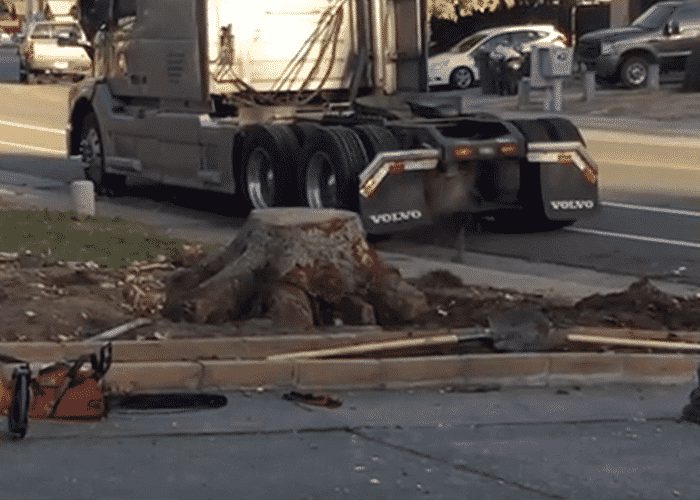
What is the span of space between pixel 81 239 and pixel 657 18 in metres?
28.3

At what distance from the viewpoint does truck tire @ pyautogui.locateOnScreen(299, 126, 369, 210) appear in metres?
16.0

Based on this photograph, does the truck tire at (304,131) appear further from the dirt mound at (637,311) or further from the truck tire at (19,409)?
the truck tire at (19,409)

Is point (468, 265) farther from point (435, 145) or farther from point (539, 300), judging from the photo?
point (539, 300)

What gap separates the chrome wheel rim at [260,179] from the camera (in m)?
17.4

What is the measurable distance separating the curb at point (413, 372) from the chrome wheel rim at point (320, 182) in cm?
746

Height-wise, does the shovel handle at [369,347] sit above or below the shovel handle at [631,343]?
above

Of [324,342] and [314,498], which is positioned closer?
[314,498]

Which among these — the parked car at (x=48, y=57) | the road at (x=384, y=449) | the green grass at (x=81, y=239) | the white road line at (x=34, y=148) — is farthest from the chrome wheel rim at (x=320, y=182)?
the parked car at (x=48, y=57)

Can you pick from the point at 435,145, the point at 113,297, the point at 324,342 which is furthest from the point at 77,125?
the point at 324,342

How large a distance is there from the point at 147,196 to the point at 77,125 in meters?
1.77

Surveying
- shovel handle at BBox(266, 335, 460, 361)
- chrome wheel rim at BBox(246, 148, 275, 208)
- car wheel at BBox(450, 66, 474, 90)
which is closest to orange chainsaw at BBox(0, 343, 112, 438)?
shovel handle at BBox(266, 335, 460, 361)

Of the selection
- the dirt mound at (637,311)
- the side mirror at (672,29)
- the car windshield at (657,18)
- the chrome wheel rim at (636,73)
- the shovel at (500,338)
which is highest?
the car windshield at (657,18)

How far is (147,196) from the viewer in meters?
21.5

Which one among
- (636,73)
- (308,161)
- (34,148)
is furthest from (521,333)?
(636,73)
